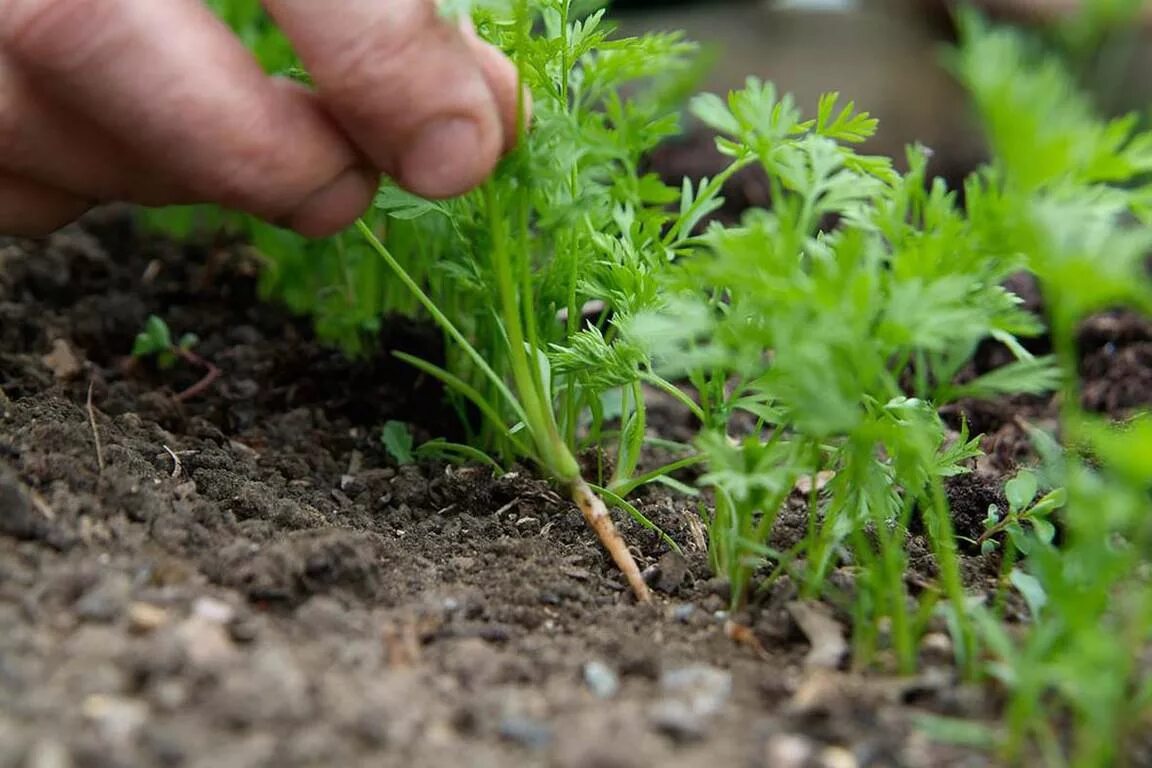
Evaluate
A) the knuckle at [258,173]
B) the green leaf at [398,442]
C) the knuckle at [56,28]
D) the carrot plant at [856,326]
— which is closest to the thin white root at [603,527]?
the carrot plant at [856,326]

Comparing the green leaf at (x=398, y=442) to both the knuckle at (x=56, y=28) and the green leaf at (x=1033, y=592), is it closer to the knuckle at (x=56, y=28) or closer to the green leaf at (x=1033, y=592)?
the knuckle at (x=56, y=28)

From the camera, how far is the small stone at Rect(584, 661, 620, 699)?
3.34ft

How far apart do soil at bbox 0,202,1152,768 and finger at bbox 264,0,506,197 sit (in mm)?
434

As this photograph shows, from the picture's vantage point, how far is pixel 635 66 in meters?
1.40

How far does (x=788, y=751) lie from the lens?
0.91m

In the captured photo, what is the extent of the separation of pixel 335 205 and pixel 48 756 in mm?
681

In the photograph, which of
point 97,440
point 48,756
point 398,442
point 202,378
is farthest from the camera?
point 202,378

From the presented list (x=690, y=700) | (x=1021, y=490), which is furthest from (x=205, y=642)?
(x=1021, y=490)

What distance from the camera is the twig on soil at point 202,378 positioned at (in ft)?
5.87

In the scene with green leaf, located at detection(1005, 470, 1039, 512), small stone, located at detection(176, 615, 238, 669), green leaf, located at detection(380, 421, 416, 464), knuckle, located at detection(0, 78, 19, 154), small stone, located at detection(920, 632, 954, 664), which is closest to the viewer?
small stone, located at detection(176, 615, 238, 669)

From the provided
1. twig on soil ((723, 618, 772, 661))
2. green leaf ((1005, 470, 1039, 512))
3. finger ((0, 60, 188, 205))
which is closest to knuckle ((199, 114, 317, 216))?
finger ((0, 60, 188, 205))

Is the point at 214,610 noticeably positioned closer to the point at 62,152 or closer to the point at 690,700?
the point at 690,700

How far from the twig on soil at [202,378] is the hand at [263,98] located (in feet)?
1.93

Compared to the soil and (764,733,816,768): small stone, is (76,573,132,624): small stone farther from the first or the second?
(764,733,816,768): small stone
